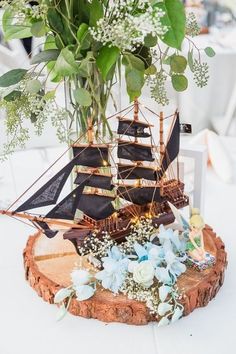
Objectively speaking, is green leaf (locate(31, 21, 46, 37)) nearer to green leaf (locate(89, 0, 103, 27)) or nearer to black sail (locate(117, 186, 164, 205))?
green leaf (locate(89, 0, 103, 27))

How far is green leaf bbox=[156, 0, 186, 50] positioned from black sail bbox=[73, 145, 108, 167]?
240 mm

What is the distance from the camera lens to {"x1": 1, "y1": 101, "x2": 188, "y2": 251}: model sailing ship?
1.00 m

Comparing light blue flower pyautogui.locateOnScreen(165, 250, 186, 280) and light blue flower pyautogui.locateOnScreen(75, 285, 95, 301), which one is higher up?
light blue flower pyautogui.locateOnScreen(165, 250, 186, 280)

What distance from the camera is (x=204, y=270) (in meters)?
1.07

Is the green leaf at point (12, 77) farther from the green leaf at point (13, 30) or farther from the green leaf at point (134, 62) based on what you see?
the green leaf at point (134, 62)

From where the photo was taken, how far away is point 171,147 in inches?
42.4

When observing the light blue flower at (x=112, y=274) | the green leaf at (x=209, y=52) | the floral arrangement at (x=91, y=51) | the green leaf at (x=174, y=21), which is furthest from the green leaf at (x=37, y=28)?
the light blue flower at (x=112, y=274)

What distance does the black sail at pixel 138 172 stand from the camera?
3.46 feet

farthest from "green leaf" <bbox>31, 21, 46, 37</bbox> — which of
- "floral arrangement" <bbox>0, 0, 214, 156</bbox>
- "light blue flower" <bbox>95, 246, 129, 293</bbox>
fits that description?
"light blue flower" <bbox>95, 246, 129, 293</bbox>

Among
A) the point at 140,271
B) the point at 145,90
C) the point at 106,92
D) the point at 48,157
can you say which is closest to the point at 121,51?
the point at 106,92

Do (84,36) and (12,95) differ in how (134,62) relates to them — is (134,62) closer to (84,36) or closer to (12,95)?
(84,36)

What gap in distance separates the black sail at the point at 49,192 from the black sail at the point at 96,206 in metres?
0.07

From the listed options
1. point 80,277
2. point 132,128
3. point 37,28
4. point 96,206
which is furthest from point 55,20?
point 80,277

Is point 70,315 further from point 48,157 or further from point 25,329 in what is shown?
point 48,157
